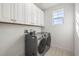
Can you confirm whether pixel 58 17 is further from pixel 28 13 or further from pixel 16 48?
pixel 16 48

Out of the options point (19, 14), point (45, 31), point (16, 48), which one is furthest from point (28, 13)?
point (16, 48)

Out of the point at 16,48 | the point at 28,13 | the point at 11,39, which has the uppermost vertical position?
the point at 28,13

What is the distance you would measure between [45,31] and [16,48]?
2.17 feet

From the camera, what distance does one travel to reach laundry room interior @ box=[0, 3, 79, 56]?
Result: 1149 millimetres

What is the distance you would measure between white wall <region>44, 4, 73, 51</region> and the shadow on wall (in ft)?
1.94

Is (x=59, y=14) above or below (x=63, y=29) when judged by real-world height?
above

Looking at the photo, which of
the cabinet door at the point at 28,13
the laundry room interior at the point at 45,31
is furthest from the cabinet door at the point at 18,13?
the cabinet door at the point at 28,13

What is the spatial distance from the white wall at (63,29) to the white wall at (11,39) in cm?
56

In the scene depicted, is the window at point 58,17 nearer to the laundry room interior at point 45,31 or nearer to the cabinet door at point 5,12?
the laundry room interior at point 45,31

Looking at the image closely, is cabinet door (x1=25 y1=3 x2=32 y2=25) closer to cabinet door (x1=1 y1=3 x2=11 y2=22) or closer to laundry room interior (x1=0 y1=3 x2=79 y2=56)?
laundry room interior (x1=0 y1=3 x2=79 y2=56)

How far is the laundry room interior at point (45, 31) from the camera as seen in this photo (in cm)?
A: 115

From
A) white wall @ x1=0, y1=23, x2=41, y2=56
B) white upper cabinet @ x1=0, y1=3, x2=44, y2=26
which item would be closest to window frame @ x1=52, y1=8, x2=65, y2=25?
white upper cabinet @ x1=0, y1=3, x2=44, y2=26

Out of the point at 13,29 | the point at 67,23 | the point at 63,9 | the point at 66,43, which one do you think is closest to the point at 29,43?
the point at 13,29

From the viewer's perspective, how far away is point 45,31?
4.84 ft
